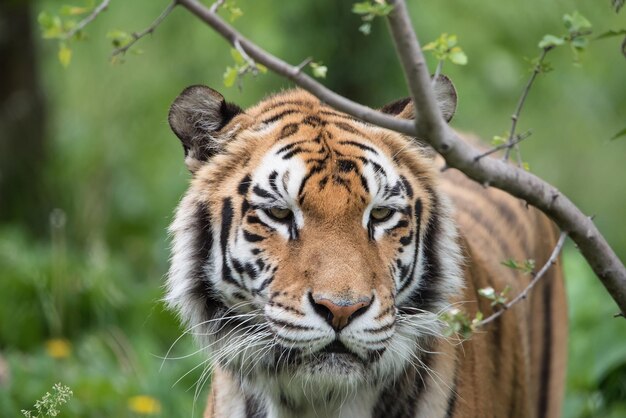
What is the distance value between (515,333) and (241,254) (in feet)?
4.71

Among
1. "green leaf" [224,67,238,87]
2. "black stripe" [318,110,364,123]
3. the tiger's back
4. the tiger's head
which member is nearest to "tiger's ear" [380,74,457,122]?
the tiger's head

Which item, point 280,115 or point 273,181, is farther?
point 280,115

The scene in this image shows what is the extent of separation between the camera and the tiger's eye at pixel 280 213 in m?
3.29

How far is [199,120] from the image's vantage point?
359cm

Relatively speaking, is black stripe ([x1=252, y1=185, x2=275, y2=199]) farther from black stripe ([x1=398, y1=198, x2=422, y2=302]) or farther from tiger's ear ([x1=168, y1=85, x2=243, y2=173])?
black stripe ([x1=398, y1=198, x2=422, y2=302])

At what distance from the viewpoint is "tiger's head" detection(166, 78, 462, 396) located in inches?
123

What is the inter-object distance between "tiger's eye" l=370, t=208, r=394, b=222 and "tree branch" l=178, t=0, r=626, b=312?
2.17ft

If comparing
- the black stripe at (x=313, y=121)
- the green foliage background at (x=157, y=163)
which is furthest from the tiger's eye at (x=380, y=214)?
the green foliage background at (x=157, y=163)

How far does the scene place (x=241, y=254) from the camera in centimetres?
337

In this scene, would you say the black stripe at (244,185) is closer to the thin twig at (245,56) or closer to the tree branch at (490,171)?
Result: the thin twig at (245,56)

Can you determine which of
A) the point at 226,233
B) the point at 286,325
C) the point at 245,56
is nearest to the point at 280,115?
the point at 226,233

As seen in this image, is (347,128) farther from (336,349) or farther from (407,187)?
(336,349)

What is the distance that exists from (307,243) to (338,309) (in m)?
0.26

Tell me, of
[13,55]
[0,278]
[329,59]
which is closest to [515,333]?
[0,278]
